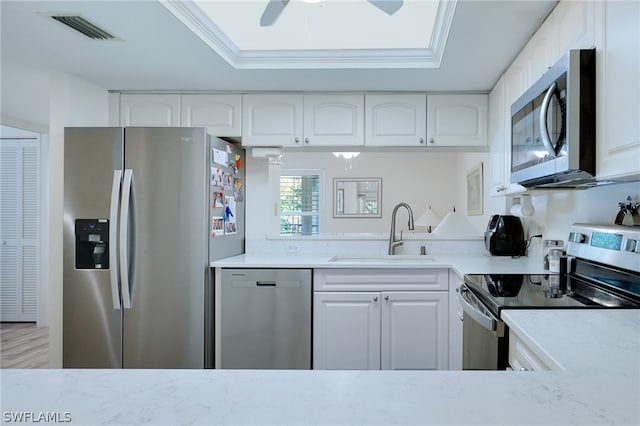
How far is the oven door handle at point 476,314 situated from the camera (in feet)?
4.17

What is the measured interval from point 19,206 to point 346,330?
402cm

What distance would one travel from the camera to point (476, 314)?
144 cm

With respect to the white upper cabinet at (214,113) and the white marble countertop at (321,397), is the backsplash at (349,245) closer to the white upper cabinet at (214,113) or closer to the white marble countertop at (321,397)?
the white upper cabinet at (214,113)

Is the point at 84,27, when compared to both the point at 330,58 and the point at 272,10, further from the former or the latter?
the point at 330,58

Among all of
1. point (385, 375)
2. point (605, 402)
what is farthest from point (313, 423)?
point (605, 402)

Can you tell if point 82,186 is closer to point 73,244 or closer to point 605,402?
point 73,244

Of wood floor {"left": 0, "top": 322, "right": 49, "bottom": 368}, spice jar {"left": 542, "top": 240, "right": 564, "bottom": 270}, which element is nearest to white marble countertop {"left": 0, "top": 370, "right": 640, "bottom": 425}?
spice jar {"left": 542, "top": 240, "right": 564, "bottom": 270}

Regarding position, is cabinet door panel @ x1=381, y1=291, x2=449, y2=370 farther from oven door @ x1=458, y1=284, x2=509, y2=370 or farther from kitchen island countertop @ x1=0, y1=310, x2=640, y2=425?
kitchen island countertop @ x1=0, y1=310, x2=640, y2=425

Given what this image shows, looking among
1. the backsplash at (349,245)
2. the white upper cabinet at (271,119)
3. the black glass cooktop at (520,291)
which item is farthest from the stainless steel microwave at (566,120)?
the white upper cabinet at (271,119)

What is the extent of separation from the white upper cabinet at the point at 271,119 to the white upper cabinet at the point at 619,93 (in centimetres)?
191

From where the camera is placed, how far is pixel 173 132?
2.29 metres

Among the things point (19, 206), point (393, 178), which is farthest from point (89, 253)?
point (393, 178)

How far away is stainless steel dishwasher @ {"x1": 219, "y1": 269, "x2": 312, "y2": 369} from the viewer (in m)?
2.37

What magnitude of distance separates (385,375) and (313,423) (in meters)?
0.20
